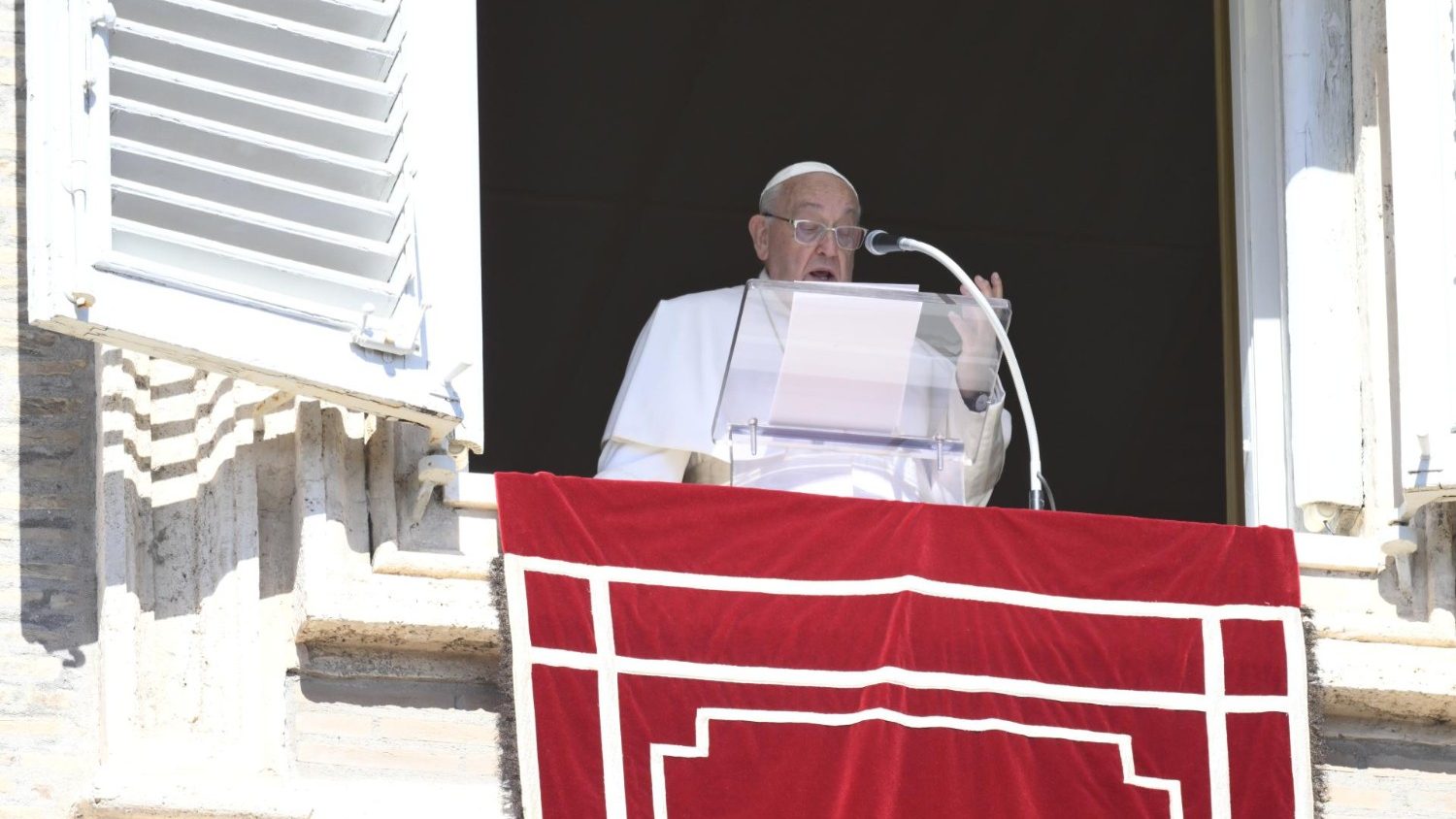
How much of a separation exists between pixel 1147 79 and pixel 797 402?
405cm

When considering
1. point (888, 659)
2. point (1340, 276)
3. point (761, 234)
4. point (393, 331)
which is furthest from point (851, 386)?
point (761, 234)

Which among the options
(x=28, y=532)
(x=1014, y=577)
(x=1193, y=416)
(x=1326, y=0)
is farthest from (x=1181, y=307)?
(x=28, y=532)

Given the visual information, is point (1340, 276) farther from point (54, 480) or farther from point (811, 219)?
point (54, 480)

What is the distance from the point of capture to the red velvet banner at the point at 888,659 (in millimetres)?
5141

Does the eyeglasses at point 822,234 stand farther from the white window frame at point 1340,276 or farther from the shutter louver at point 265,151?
the shutter louver at point 265,151

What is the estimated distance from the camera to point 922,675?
5.31m

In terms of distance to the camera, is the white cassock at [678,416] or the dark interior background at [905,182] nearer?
the white cassock at [678,416]

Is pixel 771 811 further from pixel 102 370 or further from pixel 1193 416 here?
pixel 1193 416

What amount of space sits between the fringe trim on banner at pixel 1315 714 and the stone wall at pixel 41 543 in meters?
2.23

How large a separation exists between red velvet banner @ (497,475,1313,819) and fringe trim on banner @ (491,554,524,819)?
0.03m

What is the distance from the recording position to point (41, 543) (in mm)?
5449

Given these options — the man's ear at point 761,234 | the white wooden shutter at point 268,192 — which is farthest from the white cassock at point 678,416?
the white wooden shutter at point 268,192

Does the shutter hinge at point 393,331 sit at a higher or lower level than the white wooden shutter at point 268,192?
lower

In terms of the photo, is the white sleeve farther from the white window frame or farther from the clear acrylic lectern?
the white window frame
